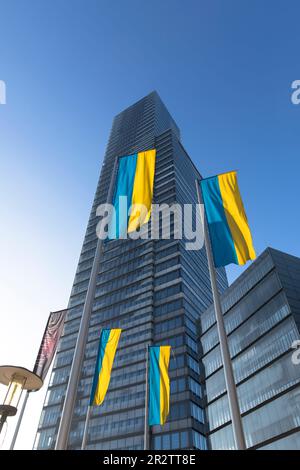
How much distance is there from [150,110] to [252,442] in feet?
474

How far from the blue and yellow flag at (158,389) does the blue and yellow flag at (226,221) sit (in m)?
9.49

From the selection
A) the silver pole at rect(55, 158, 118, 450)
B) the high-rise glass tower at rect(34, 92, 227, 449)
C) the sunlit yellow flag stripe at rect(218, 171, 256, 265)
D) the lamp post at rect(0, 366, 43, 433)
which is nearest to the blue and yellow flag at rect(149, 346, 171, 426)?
the sunlit yellow flag stripe at rect(218, 171, 256, 265)

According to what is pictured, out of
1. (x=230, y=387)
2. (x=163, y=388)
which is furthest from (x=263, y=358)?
(x=230, y=387)

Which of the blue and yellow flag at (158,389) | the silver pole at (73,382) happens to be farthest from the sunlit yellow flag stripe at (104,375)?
the silver pole at (73,382)

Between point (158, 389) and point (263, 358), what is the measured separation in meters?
29.3

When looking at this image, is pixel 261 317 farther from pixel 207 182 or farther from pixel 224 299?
pixel 207 182

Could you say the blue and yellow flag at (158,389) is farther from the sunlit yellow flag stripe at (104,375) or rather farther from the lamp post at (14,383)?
the lamp post at (14,383)

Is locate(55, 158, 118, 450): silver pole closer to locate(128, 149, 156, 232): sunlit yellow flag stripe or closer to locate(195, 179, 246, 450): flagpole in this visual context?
locate(128, 149, 156, 232): sunlit yellow flag stripe

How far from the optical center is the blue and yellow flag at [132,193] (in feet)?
41.1

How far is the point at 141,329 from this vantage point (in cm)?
7619

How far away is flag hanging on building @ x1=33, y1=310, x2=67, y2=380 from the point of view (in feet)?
61.6

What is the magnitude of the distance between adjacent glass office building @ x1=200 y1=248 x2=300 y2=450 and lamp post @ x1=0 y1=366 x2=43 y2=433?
3541 centimetres

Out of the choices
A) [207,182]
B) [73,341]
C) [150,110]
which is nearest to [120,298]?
[73,341]

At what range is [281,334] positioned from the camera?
4241 centimetres
